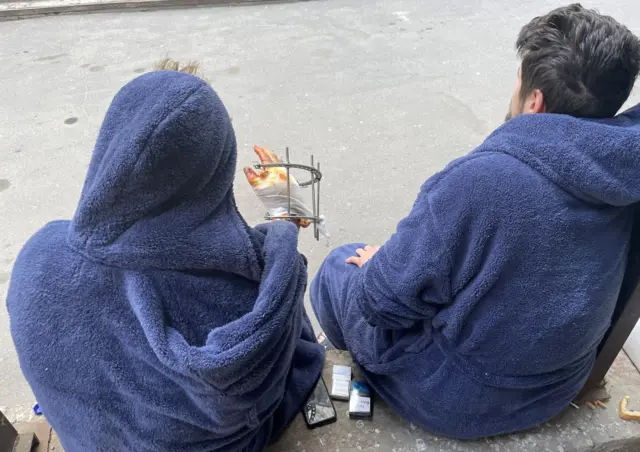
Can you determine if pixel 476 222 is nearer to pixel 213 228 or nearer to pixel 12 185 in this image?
Answer: pixel 213 228

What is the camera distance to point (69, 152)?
9.59 feet

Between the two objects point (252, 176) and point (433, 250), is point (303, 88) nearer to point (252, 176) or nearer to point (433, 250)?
point (252, 176)

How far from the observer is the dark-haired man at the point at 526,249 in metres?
0.88

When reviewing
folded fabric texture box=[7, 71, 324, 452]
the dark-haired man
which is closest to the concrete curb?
the dark-haired man

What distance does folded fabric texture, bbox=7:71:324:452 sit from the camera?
0.72m

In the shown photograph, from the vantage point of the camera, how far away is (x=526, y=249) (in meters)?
0.92

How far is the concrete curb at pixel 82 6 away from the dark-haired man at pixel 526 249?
4683 mm

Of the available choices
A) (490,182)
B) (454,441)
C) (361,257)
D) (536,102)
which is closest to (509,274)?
(490,182)

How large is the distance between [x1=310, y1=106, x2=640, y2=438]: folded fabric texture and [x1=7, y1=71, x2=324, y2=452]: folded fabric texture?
304 millimetres

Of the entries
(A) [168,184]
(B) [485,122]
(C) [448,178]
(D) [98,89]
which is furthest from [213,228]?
(D) [98,89]

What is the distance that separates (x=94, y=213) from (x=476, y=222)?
0.67 m

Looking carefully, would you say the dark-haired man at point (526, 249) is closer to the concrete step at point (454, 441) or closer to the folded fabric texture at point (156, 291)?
the concrete step at point (454, 441)

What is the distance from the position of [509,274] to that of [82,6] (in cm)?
528

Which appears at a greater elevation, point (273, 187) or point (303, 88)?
point (273, 187)
